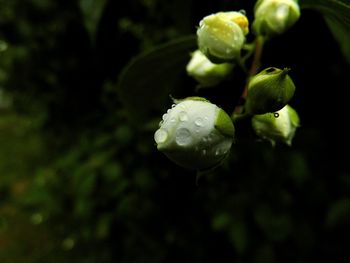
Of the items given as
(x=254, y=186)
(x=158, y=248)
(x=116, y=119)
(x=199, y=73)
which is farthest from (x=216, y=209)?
(x=199, y=73)

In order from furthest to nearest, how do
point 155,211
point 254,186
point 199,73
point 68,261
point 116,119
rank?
point 68,261, point 116,119, point 155,211, point 254,186, point 199,73

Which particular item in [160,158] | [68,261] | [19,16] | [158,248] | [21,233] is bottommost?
[21,233]

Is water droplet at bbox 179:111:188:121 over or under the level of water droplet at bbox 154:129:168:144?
over

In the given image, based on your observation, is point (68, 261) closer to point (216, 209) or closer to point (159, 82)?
point (216, 209)

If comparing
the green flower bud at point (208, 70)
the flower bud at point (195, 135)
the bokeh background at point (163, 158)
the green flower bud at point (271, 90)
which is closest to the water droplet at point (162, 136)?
the flower bud at point (195, 135)

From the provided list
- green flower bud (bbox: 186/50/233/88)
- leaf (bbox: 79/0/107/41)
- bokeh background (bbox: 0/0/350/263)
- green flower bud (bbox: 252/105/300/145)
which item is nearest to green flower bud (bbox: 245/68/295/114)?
green flower bud (bbox: 252/105/300/145)

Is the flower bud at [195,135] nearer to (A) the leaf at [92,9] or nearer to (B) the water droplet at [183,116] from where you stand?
(B) the water droplet at [183,116]

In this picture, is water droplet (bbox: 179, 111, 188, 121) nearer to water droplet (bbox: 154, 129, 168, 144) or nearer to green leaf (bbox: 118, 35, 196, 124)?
water droplet (bbox: 154, 129, 168, 144)

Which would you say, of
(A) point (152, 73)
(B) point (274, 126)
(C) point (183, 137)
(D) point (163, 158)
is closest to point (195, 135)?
(C) point (183, 137)
